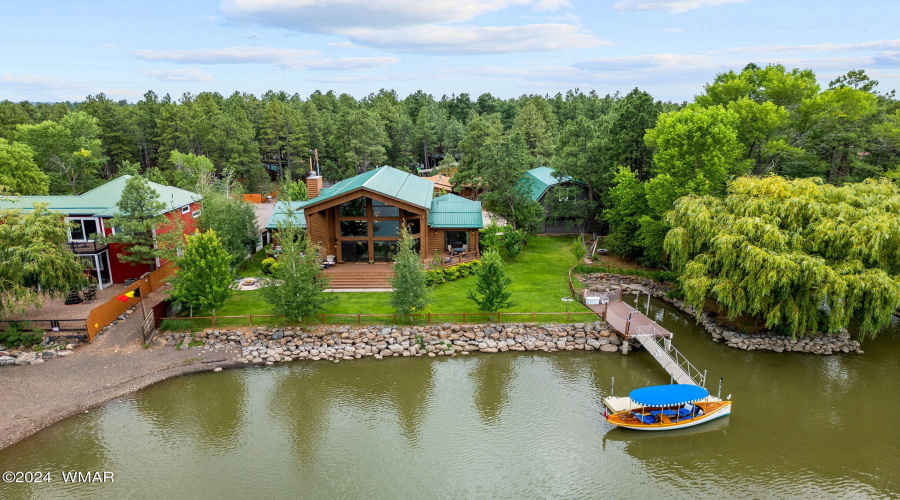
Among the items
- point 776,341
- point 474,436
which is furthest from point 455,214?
point 776,341

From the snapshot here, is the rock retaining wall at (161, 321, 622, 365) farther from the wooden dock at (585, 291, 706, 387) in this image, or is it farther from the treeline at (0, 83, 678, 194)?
the treeline at (0, 83, 678, 194)

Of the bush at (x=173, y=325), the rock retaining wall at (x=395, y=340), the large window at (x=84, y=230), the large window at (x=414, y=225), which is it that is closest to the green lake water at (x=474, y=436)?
the rock retaining wall at (x=395, y=340)

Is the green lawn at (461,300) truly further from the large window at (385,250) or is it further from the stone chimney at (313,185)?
the stone chimney at (313,185)

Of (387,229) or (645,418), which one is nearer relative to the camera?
(645,418)

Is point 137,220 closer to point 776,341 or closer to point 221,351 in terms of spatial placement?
point 221,351

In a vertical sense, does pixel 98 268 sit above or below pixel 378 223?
below

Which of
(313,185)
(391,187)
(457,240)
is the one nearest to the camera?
(391,187)
